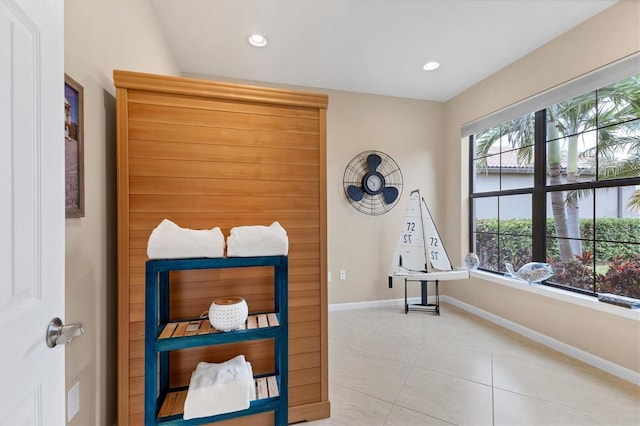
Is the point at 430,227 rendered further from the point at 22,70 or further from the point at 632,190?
the point at 22,70

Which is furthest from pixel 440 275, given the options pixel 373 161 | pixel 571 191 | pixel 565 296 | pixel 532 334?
pixel 373 161

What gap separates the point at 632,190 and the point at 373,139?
233 centimetres

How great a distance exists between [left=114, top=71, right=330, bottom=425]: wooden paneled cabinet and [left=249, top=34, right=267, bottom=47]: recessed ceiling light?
123 centimetres

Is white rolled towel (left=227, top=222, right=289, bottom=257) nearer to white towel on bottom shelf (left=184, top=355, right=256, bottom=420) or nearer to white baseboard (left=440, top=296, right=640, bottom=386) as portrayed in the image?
white towel on bottom shelf (left=184, top=355, right=256, bottom=420)

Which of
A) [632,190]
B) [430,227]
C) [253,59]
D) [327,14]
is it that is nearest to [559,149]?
[632,190]

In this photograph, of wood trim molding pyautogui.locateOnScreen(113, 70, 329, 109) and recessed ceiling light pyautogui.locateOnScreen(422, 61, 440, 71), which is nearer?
wood trim molding pyautogui.locateOnScreen(113, 70, 329, 109)

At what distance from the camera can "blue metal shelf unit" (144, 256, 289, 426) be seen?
115 centimetres

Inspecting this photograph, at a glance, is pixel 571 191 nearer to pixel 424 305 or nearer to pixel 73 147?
pixel 424 305

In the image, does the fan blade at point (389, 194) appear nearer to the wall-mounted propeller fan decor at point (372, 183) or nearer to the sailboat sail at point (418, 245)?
the wall-mounted propeller fan decor at point (372, 183)

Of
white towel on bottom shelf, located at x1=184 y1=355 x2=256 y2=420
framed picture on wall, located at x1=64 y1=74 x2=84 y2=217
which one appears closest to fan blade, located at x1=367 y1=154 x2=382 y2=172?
white towel on bottom shelf, located at x1=184 y1=355 x2=256 y2=420

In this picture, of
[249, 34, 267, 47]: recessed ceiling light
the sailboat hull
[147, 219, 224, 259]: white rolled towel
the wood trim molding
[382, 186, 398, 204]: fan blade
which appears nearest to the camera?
[147, 219, 224, 259]: white rolled towel

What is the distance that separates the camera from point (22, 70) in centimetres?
59

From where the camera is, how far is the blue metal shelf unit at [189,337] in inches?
45.1

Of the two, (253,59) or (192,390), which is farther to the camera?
Result: (253,59)
